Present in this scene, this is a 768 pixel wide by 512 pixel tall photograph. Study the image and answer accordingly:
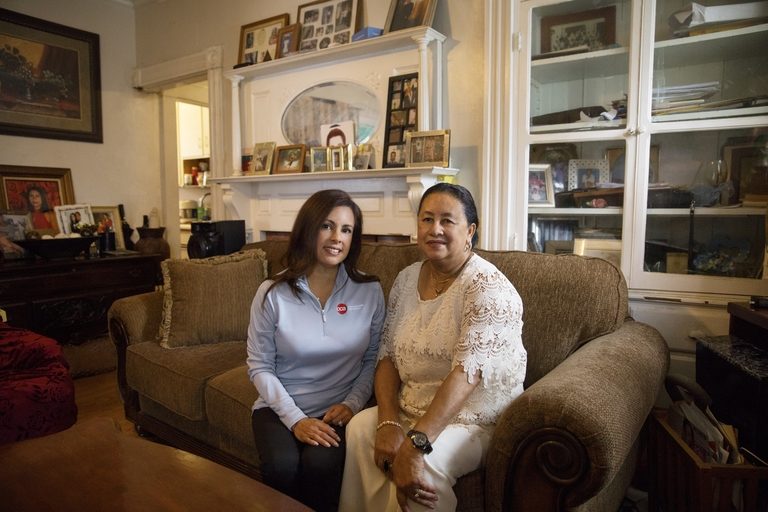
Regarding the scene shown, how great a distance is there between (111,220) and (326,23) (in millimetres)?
2392

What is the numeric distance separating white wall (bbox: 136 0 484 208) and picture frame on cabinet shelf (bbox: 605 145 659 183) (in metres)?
0.62

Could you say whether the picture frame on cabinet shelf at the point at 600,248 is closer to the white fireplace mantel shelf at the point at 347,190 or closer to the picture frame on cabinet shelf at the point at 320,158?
the white fireplace mantel shelf at the point at 347,190

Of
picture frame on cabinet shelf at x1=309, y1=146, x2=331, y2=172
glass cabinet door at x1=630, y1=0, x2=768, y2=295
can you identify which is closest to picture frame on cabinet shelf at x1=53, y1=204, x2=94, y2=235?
picture frame on cabinet shelf at x1=309, y1=146, x2=331, y2=172

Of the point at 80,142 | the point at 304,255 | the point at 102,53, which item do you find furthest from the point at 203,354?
the point at 102,53

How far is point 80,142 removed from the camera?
3842 millimetres

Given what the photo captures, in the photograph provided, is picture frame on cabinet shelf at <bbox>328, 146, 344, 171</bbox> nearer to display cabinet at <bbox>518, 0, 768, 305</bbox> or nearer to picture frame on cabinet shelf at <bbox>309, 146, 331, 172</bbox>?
picture frame on cabinet shelf at <bbox>309, 146, 331, 172</bbox>

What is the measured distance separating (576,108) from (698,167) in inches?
21.2

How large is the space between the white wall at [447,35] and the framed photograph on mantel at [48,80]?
Answer: 0.60 meters

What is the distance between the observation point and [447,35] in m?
2.57

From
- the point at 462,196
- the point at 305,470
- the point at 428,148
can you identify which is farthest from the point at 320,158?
the point at 305,470

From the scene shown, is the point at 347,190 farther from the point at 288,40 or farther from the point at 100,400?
the point at 100,400

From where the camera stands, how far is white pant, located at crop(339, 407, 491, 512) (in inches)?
47.1

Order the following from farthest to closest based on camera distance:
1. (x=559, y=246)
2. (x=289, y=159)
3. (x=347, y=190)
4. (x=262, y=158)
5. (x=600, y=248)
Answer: (x=262, y=158) → (x=289, y=159) → (x=347, y=190) → (x=559, y=246) → (x=600, y=248)

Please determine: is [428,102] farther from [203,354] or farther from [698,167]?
[203,354]
